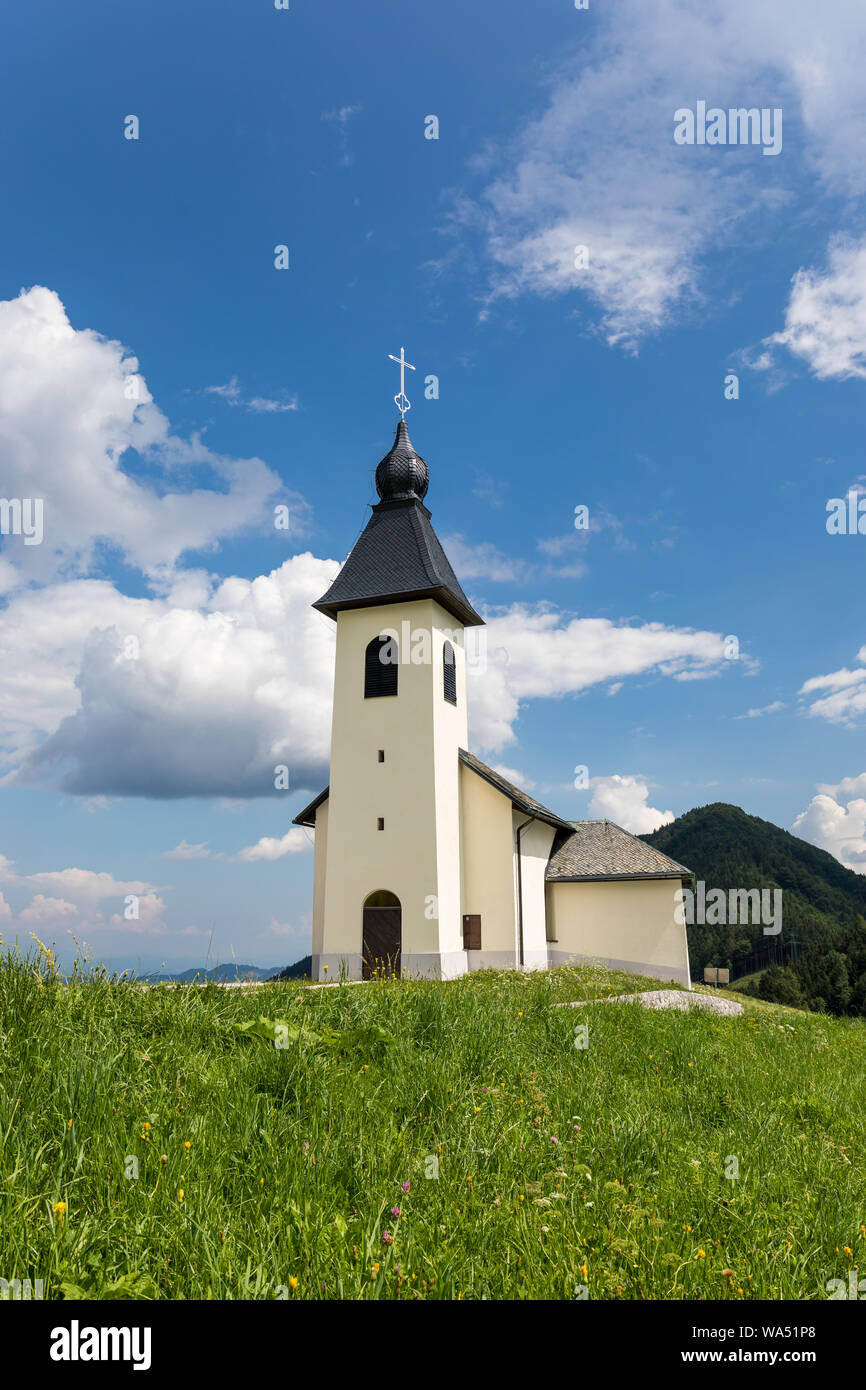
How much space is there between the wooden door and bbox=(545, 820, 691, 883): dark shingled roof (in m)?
8.08

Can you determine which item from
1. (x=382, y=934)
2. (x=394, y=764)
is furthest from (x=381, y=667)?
(x=382, y=934)

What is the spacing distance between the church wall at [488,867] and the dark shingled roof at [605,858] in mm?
4983

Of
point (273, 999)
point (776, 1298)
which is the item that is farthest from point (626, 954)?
point (776, 1298)

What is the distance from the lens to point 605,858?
26.9 m

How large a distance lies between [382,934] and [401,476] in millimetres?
14574

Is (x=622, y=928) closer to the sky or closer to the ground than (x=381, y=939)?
closer to the ground

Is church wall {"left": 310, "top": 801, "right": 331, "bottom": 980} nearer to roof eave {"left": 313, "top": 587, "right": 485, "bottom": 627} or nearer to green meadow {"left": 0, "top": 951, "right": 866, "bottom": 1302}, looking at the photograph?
roof eave {"left": 313, "top": 587, "right": 485, "bottom": 627}

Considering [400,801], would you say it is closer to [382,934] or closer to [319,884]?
[382,934]

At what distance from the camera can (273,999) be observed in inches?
249

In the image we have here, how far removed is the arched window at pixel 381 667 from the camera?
71.2 ft

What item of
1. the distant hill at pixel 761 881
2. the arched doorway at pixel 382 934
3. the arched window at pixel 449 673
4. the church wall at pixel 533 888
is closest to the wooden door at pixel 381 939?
the arched doorway at pixel 382 934

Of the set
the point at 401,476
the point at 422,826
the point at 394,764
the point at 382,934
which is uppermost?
the point at 401,476
